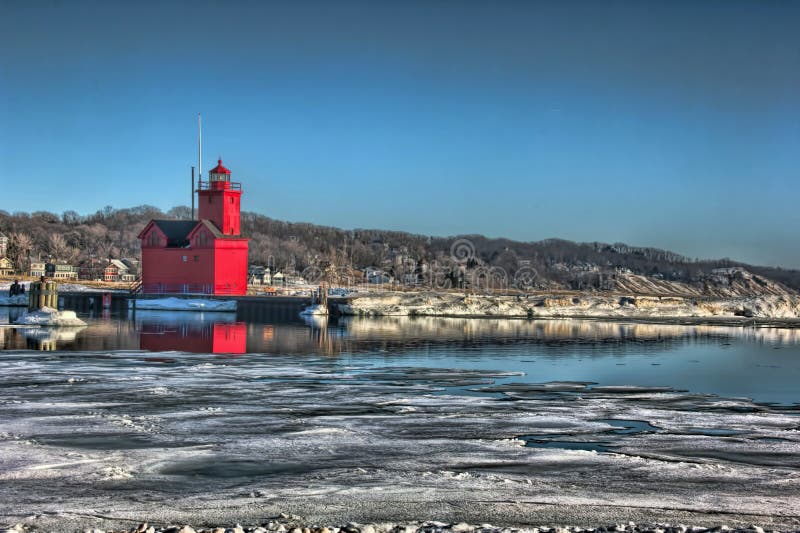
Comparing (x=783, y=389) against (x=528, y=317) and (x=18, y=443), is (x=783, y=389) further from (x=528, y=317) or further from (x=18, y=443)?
(x=528, y=317)

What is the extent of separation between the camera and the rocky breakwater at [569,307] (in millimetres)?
58469

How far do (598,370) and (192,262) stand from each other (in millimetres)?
46674

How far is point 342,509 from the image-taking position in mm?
8609

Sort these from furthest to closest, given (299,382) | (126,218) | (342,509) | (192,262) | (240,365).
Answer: (126,218)
(192,262)
(240,365)
(299,382)
(342,509)

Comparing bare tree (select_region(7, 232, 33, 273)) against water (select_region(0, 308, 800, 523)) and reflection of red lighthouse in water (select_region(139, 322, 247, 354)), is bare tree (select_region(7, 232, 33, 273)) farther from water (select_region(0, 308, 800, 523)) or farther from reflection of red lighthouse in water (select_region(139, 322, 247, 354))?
water (select_region(0, 308, 800, 523))

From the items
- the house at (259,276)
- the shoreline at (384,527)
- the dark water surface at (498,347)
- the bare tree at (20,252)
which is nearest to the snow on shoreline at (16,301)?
the dark water surface at (498,347)

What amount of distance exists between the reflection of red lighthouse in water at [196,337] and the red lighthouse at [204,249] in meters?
20.6

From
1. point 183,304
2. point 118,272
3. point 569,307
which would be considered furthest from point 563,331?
point 118,272

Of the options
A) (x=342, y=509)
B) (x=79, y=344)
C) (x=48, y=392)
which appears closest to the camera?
(x=342, y=509)

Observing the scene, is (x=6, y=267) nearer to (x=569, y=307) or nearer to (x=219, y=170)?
(x=219, y=170)

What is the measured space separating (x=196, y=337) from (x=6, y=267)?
103 meters

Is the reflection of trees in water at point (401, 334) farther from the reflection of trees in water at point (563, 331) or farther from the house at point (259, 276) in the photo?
the house at point (259, 276)

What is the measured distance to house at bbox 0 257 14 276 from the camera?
11956 centimetres

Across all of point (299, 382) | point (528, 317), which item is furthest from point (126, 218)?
point (299, 382)
